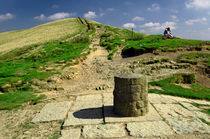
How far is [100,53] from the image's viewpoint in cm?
2402

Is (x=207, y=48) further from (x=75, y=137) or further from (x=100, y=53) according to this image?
(x=75, y=137)

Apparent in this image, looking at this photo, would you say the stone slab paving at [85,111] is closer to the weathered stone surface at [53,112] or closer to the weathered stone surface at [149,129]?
the weathered stone surface at [53,112]

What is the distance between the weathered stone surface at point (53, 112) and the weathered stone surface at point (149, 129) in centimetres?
319

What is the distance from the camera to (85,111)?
7488 mm

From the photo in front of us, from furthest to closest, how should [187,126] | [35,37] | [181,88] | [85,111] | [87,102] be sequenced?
[35,37] → [181,88] → [87,102] → [85,111] → [187,126]

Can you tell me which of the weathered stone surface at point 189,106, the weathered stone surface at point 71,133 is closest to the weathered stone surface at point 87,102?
the weathered stone surface at point 71,133

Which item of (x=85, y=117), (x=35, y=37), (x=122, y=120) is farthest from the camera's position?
(x=35, y=37)

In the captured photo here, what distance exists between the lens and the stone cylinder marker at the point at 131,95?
644 cm

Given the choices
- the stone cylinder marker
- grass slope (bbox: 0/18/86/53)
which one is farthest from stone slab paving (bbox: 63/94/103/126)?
grass slope (bbox: 0/18/86/53)

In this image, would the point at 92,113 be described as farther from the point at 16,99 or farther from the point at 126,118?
the point at 16,99

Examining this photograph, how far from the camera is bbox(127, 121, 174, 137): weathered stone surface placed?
5.47 metres

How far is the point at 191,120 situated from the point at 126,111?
8.73 feet

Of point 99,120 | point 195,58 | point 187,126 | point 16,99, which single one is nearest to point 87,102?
point 99,120

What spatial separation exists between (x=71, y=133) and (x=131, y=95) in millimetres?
2783
